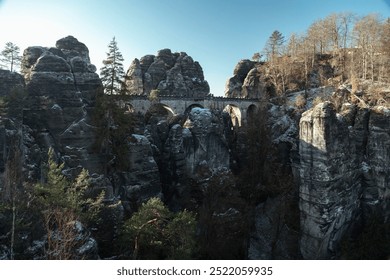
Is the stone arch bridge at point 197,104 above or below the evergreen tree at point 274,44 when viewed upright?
below

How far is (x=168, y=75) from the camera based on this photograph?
4575 cm

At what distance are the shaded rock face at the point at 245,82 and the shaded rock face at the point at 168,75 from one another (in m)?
4.69

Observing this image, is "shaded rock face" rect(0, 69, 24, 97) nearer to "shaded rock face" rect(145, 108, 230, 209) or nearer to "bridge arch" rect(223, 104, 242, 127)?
"shaded rock face" rect(145, 108, 230, 209)

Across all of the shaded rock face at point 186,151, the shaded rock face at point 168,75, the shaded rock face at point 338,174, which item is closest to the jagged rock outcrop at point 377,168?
the shaded rock face at point 338,174

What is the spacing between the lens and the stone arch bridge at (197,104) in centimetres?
3039

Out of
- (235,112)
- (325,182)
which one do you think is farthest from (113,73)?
(235,112)

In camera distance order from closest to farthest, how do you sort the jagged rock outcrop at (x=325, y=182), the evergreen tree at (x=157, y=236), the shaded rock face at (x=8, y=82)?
1. the evergreen tree at (x=157, y=236)
2. the shaded rock face at (x=8, y=82)
3. the jagged rock outcrop at (x=325, y=182)

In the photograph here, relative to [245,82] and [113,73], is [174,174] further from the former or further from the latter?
[245,82]

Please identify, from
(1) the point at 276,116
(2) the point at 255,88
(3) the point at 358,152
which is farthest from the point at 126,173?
(2) the point at 255,88

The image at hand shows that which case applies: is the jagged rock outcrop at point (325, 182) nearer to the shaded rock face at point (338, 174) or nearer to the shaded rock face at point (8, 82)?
the shaded rock face at point (338, 174)

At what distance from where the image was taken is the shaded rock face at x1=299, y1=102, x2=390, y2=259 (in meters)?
17.1

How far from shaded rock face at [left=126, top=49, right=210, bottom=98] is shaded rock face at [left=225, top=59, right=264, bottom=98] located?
469cm

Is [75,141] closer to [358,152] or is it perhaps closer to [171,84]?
[358,152]

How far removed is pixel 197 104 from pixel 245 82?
10.7m
